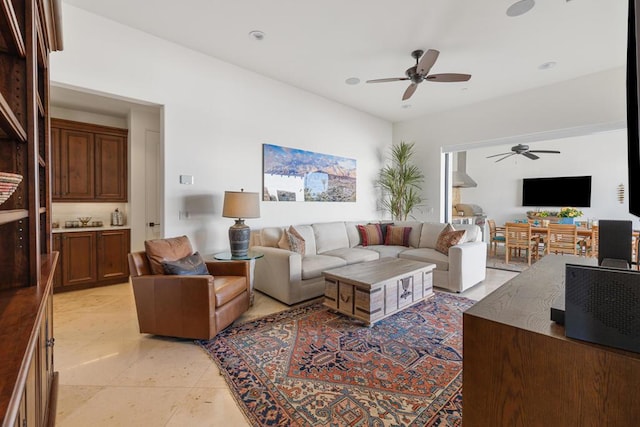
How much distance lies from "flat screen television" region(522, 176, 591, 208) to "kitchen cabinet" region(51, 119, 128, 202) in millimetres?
9100

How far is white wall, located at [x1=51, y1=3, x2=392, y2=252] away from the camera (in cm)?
281

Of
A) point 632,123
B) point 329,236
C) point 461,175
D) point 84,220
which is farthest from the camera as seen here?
point 461,175

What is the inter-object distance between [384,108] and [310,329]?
441 cm

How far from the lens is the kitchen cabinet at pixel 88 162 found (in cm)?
389

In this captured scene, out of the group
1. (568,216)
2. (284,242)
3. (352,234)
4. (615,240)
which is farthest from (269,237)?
(568,216)

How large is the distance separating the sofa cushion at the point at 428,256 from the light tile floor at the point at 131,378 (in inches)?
90.8

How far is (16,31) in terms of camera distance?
3.27ft

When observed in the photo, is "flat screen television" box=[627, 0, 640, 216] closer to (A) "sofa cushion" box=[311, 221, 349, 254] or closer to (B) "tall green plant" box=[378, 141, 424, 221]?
(A) "sofa cushion" box=[311, 221, 349, 254]

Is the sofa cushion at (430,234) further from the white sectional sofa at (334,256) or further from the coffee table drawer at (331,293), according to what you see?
the coffee table drawer at (331,293)

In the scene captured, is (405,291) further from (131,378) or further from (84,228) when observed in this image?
(84,228)

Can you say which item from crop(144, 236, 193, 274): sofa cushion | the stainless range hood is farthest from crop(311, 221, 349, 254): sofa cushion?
the stainless range hood

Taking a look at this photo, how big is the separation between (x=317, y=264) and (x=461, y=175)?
6356 millimetres

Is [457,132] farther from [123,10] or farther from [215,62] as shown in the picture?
[123,10]

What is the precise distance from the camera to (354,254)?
405 cm
